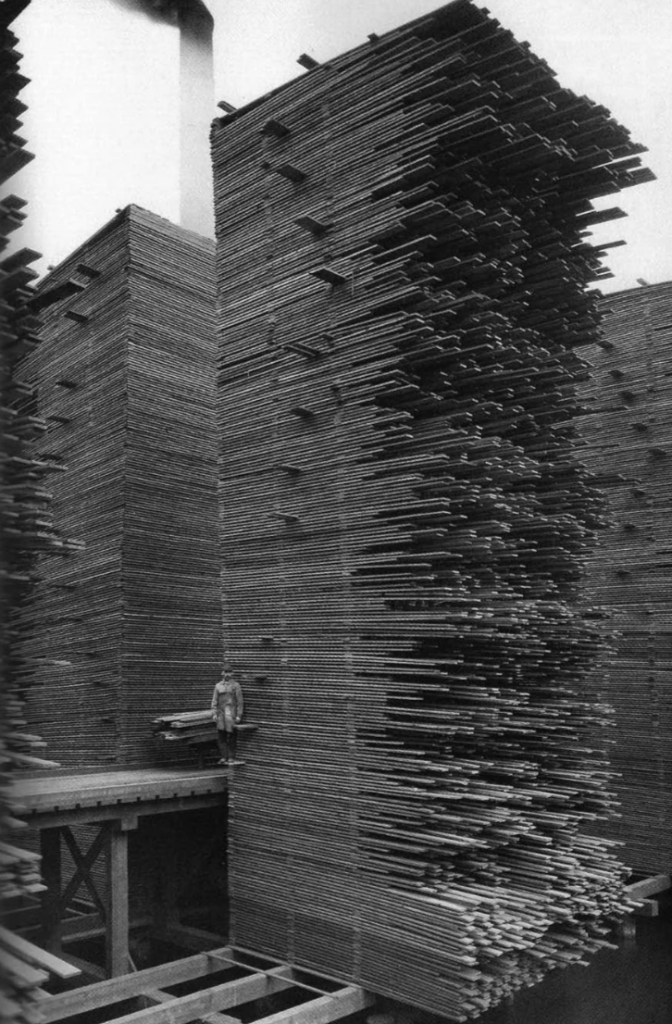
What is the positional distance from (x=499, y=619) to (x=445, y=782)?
1.31 metres

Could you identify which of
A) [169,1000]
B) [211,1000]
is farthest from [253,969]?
[169,1000]

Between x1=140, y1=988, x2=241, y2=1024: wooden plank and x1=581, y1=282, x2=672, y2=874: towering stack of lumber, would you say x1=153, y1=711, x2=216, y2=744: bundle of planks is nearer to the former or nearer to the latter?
x1=140, y1=988, x2=241, y2=1024: wooden plank

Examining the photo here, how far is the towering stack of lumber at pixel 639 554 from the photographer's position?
33.6 feet

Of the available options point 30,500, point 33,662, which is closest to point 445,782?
point 33,662

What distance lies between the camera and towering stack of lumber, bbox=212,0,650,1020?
6664 millimetres

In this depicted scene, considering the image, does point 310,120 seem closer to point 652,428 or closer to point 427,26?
point 427,26

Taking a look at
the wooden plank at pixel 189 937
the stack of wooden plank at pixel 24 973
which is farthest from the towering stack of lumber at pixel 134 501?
the stack of wooden plank at pixel 24 973

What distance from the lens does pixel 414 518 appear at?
672cm

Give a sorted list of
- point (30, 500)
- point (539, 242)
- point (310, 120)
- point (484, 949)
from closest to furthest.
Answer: point (30, 500)
point (484, 949)
point (310, 120)
point (539, 242)

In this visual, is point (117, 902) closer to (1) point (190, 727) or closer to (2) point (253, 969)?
(2) point (253, 969)

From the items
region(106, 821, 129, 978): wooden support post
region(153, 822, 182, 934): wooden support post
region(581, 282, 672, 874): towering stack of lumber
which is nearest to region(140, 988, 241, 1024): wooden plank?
region(106, 821, 129, 978): wooden support post

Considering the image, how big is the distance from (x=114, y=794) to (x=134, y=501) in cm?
399

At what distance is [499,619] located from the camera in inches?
276

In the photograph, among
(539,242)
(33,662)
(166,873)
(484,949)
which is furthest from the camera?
(166,873)
